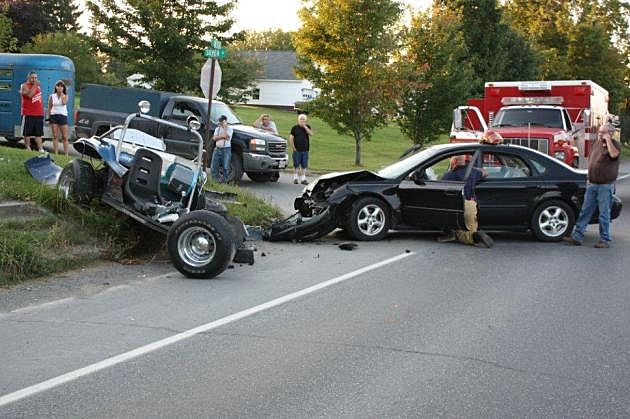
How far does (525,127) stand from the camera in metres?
19.2

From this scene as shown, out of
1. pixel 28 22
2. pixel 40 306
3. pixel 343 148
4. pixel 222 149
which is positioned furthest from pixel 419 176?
pixel 28 22

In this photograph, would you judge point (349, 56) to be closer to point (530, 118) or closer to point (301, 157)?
point (301, 157)

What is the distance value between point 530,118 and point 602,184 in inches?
335

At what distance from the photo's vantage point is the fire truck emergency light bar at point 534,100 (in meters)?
20.9

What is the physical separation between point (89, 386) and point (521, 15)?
2293 inches

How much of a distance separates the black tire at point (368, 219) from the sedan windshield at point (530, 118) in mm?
9023

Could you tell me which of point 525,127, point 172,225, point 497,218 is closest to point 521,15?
point 525,127

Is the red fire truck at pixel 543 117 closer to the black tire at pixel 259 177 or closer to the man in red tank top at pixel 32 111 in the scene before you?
the black tire at pixel 259 177

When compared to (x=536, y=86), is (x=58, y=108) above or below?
below

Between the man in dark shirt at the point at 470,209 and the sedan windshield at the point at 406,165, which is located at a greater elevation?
the sedan windshield at the point at 406,165

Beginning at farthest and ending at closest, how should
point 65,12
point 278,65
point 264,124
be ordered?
point 278,65
point 65,12
point 264,124

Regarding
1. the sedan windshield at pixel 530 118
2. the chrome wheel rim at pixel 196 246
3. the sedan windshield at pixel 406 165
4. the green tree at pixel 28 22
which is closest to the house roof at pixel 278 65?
the green tree at pixel 28 22

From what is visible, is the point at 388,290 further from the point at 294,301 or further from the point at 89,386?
the point at 89,386

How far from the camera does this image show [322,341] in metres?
6.21
